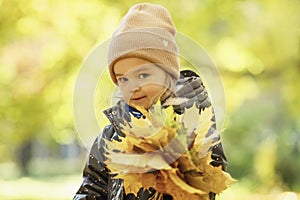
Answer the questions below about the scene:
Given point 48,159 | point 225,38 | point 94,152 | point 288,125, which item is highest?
point 48,159

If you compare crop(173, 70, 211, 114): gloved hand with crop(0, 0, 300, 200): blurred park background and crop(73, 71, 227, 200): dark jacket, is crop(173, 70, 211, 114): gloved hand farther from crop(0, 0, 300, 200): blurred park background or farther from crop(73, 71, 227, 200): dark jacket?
crop(0, 0, 300, 200): blurred park background

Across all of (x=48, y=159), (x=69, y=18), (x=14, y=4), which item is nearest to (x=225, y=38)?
(x=69, y=18)

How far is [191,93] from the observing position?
4.17 ft

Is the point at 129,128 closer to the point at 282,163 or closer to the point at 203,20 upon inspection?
the point at 203,20

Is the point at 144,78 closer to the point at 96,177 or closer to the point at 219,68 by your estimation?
the point at 96,177

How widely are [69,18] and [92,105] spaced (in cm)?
259

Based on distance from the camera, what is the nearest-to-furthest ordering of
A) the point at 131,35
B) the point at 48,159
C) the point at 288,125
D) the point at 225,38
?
the point at 131,35 < the point at 225,38 < the point at 288,125 < the point at 48,159

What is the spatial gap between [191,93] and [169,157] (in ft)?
0.72

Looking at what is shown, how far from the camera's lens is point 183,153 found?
1083 millimetres

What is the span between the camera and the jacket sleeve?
1.32 meters

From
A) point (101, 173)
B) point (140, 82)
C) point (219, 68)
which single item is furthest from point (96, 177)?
point (219, 68)

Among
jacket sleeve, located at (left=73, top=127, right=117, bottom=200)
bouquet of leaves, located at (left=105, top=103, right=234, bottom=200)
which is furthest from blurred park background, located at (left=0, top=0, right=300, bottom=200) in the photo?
bouquet of leaves, located at (left=105, top=103, right=234, bottom=200)

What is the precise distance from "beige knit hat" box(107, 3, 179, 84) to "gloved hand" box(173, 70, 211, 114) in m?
0.02

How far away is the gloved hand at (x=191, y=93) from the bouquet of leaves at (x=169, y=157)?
0.37 feet
